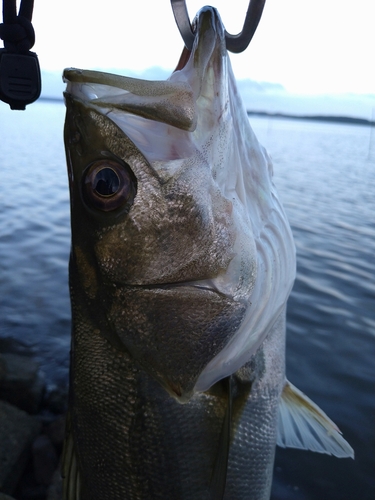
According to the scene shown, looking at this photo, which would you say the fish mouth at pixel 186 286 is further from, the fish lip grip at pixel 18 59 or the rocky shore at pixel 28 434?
the rocky shore at pixel 28 434

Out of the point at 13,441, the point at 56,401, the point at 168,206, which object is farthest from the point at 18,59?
the point at 56,401

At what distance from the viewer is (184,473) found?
1571 millimetres

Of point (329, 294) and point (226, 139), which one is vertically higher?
point (226, 139)

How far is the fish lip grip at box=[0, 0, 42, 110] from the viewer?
2152mm

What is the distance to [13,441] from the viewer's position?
3.65m

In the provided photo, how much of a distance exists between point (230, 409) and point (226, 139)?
2.87ft

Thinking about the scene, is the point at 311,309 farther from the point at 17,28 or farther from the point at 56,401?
the point at 17,28

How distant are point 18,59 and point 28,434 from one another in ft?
9.70

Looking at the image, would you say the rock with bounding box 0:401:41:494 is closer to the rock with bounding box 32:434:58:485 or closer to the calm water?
the rock with bounding box 32:434:58:485

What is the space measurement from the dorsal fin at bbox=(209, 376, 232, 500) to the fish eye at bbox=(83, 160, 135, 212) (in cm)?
69

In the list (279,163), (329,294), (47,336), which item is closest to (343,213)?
(329,294)

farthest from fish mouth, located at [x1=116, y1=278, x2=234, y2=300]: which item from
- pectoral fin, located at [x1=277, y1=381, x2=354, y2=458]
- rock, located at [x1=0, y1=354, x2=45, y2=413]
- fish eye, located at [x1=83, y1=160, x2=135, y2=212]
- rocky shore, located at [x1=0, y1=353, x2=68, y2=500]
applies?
rock, located at [x1=0, y1=354, x2=45, y2=413]

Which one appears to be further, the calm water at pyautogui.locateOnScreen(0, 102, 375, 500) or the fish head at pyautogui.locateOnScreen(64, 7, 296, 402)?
the calm water at pyautogui.locateOnScreen(0, 102, 375, 500)

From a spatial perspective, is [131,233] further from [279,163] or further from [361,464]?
[279,163]
